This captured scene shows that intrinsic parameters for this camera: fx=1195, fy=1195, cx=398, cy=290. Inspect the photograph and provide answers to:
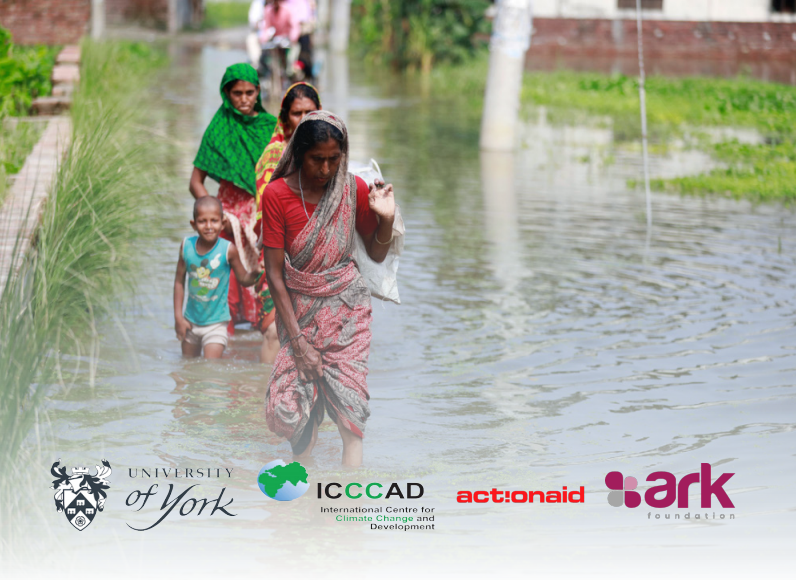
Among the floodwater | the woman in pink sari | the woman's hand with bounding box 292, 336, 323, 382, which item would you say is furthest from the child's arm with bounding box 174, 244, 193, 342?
the woman's hand with bounding box 292, 336, 323, 382

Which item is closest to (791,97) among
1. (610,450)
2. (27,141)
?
(27,141)

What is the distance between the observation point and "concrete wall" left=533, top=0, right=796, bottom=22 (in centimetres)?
2786

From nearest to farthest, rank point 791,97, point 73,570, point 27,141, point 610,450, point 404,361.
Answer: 1. point 73,570
2. point 610,450
3. point 404,361
4. point 27,141
5. point 791,97

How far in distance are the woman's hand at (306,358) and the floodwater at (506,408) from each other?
471 mm

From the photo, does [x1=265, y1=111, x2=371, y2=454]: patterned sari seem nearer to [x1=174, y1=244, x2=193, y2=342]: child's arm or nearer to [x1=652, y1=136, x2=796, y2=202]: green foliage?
[x1=174, y1=244, x2=193, y2=342]: child's arm

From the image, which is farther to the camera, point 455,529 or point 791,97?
point 791,97

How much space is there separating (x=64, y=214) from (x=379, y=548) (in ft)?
8.74

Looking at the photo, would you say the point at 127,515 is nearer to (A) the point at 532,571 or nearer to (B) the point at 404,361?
(A) the point at 532,571

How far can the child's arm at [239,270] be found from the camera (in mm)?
6130

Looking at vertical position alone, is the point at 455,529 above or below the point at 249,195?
below

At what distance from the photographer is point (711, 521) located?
4305 mm

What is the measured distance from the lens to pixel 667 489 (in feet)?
15.1

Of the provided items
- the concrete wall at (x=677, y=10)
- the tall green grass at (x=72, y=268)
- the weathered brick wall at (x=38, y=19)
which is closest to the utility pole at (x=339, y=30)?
the concrete wall at (x=677, y=10)

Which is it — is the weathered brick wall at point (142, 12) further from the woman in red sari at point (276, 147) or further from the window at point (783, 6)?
the woman in red sari at point (276, 147)
